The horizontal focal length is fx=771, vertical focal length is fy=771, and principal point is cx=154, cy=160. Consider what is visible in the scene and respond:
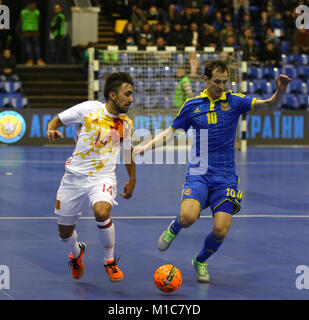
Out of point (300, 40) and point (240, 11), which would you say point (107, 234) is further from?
point (240, 11)

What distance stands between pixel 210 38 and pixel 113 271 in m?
19.7

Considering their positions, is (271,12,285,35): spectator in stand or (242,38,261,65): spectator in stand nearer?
(242,38,261,65): spectator in stand

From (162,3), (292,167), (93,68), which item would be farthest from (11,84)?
(292,167)

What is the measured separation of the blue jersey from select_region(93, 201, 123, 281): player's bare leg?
1025 mm

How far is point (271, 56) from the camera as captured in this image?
26641mm

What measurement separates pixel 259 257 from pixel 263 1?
2316 cm

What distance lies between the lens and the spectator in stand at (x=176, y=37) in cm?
2620

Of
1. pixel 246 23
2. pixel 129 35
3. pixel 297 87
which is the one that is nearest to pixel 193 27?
pixel 129 35

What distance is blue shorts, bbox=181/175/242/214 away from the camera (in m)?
7.75

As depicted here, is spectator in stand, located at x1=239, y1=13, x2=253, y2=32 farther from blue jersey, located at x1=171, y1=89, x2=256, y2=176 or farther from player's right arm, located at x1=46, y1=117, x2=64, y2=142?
player's right arm, located at x1=46, y1=117, x2=64, y2=142

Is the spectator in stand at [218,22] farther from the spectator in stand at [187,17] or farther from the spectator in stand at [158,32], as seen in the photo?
the spectator in stand at [158,32]

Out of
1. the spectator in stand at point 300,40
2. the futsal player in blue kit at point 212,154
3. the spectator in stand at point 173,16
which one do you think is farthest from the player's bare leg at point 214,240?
the spectator in stand at point 300,40

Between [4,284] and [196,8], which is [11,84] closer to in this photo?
[196,8]

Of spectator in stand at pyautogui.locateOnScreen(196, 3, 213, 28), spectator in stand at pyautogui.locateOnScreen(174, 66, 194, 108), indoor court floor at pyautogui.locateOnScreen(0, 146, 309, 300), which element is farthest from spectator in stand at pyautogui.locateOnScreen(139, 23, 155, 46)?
indoor court floor at pyautogui.locateOnScreen(0, 146, 309, 300)
